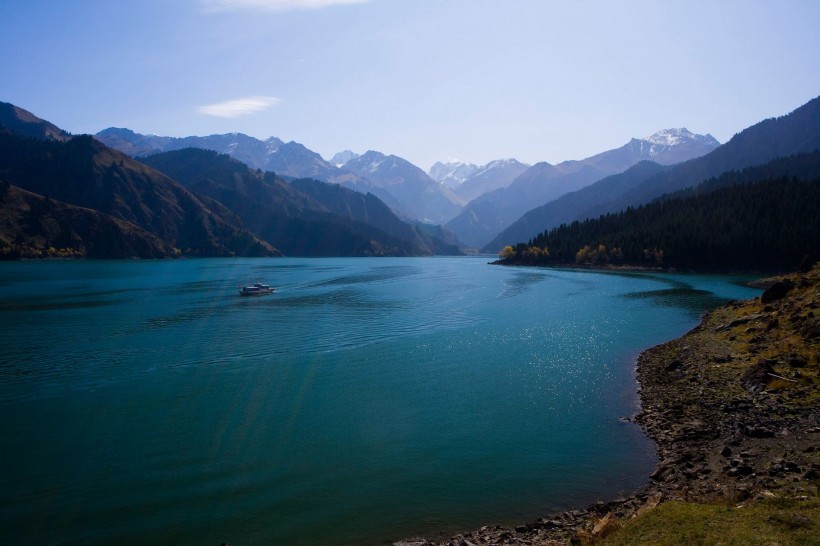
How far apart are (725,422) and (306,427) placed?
2667 centimetres

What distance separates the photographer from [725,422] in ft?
95.6

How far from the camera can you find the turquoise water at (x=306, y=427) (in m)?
22.4

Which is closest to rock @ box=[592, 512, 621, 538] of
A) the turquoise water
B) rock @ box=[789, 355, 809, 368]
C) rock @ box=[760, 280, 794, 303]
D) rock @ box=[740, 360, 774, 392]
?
the turquoise water

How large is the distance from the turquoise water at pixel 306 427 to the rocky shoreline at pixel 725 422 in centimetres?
176

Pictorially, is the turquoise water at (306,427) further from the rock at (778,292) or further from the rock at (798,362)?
the rock at (778,292)

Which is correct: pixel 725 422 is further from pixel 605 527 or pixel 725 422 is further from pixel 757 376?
pixel 605 527

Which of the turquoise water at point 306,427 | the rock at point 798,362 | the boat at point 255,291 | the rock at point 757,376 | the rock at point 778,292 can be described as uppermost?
the rock at point 778,292

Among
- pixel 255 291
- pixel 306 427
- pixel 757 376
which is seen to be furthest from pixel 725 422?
pixel 255 291

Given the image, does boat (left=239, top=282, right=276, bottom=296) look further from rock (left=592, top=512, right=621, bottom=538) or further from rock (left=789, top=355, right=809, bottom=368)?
rock (left=592, top=512, right=621, bottom=538)

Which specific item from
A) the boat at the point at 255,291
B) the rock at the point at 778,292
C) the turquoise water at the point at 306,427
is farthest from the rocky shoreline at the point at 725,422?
the boat at the point at 255,291

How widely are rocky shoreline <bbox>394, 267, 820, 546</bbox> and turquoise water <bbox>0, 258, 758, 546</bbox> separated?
5.78 feet

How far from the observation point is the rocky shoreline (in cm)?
1981

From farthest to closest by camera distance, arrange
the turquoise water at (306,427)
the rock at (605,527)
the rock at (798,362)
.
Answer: the rock at (798,362)
the turquoise water at (306,427)
the rock at (605,527)

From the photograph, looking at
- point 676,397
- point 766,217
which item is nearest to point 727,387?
point 676,397
